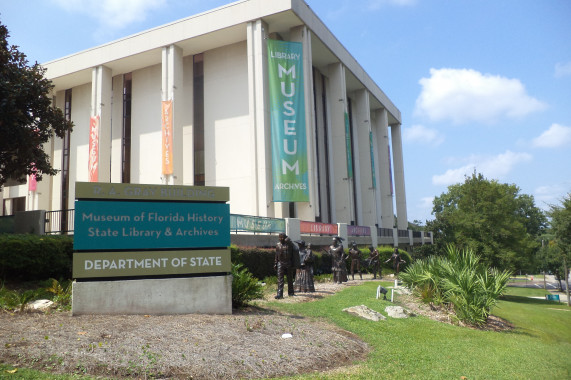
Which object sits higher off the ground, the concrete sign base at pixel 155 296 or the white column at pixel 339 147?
the white column at pixel 339 147

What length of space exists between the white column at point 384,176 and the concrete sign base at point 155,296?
45453mm

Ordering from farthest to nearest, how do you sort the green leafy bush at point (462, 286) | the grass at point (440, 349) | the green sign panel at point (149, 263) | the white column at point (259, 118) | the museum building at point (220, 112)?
the museum building at point (220, 112) → the white column at point (259, 118) → the green leafy bush at point (462, 286) → the green sign panel at point (149, 263) → the grass at point (440, 349)

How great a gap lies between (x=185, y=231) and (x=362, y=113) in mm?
40345

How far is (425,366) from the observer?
737 cm

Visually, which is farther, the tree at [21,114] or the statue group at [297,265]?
the tree at [21,114]

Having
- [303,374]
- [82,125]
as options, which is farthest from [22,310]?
[82,125]

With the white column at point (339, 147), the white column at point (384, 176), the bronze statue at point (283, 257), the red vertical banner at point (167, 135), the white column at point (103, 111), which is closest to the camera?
the bronze statue at point (283, 257)

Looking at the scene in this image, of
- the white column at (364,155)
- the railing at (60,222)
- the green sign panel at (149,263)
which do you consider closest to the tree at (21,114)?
the railing at (60,222)

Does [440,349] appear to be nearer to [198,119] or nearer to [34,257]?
[34,257]

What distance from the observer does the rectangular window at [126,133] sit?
115ft

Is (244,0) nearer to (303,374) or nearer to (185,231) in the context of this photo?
(185,231)

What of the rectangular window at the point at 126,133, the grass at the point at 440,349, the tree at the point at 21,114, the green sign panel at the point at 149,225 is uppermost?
the rectangular window at the point at 126,133

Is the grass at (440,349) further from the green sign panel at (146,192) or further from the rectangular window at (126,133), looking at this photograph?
the rectangular window at (126,133)

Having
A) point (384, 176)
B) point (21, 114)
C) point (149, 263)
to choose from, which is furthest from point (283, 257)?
point (384, 176)
